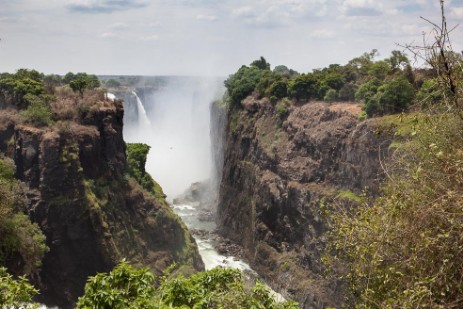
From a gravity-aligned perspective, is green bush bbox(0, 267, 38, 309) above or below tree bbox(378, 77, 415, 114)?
below

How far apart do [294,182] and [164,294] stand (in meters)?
37.9

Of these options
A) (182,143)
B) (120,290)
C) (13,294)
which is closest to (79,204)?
(13,294)

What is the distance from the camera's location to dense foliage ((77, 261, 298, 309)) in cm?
1302

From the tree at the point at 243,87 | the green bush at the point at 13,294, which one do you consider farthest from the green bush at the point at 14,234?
the tree at the point at 243,87

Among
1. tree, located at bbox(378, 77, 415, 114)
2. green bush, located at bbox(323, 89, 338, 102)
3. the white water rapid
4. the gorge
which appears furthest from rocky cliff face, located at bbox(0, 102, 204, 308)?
tree, located at bbox(378, 77, 415, 114)

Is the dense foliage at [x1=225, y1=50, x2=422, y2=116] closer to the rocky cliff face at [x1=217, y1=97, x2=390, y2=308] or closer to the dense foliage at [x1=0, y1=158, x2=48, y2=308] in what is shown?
the rocky cliff face at [x1=217, y1=97, x2=390, y2=308]

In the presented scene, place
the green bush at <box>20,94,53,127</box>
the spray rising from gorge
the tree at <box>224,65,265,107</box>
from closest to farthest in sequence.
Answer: the green bush at <box>20,94,53,127</box>
the tree at <box>224,65,265,107</box>
the spray rising from gorge

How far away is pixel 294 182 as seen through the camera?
5056 centimetres

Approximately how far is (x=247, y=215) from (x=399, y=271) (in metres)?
48.8

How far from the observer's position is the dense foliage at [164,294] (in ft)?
42.7

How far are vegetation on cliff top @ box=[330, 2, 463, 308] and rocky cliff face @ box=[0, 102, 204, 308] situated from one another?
106 ft

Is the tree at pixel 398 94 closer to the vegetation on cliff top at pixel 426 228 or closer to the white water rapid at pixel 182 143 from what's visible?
the white water rapid at pixel 182 143

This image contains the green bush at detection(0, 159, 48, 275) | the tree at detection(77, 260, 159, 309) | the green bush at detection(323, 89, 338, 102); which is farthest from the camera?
the green bush at detection(323, 89, 338, 102)

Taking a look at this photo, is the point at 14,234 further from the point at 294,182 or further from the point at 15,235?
the point at 294,182
